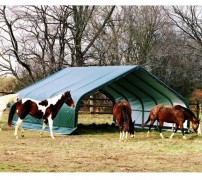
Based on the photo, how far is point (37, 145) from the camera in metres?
12.2

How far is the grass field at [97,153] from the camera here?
29.4ft

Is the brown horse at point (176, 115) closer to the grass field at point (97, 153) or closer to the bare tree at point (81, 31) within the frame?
the grass field at point (97, 153)

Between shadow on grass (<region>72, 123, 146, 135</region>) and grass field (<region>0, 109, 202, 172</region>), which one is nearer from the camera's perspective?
grass field (<region>0, 109, 202, 172</region>)

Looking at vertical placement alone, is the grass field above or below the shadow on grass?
below

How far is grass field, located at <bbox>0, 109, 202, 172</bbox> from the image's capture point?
896 cm

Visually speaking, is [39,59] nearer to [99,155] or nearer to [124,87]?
[124,87]

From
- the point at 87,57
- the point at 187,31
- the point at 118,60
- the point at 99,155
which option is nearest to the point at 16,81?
the point at 87,57

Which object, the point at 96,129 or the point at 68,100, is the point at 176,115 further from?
the point at 96,129

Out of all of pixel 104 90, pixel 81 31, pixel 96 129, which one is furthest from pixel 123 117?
pixel 81 31

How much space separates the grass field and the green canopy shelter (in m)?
0.82

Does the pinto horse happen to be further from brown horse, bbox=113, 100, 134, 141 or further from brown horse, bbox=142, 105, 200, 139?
brown horse, bbox=142, 105, 200, 139

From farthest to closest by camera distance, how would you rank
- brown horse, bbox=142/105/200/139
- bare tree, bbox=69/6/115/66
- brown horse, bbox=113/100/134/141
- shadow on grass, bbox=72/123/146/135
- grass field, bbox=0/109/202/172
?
bare tree, bbox=69/6/115/66 → shadow on grass, bbox=72/123/146/135 → brown horse, bbox=142/105/200/139 → brown horse, bbox=113/100/134/141 → grass field, bbox=0/109/202/172

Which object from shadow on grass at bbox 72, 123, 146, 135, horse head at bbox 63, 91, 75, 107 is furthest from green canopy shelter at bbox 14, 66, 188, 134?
shadow on grass at bbox 72, 123, 146, 135

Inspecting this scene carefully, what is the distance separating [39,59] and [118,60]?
4345 mm
